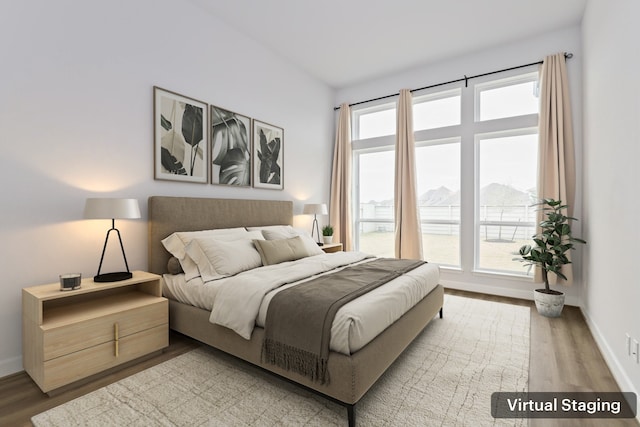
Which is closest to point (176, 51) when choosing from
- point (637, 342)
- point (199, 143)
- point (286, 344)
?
point (199, 143)

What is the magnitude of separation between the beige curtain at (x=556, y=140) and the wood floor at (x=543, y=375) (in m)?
1.13

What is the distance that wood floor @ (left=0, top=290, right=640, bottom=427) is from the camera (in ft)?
5.73

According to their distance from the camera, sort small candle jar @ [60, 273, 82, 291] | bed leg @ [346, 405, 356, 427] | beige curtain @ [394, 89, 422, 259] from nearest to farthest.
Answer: bed leg @ [346, 405, 356, 427] → small candle jar @ [60, 273, 82, 291] → beige curtain @ [394, 89, 422, 259]

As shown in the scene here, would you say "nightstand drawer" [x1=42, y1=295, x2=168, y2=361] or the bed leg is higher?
"nightstand drawer" [x1=42, y1=295, x2=168, y2=361]

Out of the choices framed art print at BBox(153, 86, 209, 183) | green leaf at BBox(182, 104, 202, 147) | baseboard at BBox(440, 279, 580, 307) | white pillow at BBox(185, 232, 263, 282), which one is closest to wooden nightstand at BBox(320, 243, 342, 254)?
baseboard at BBox(440, 279, 580, 307)

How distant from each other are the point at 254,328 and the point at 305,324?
470 millimetres

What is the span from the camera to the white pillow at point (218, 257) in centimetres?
263

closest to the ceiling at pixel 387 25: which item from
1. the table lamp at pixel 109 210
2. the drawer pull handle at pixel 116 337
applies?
the table lamp at pixel 109 210

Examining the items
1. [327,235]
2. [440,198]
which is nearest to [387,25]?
[440,198]

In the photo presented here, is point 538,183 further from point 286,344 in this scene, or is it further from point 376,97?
point 286,344

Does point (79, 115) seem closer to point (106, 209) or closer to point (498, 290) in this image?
point (106, 209)

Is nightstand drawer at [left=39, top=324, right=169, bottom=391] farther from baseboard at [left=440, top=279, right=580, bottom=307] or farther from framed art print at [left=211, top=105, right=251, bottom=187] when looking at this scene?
baseboard at [left=440, top=279, right=580, bottom=307]

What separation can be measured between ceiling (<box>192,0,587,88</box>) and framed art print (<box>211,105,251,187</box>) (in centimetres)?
113

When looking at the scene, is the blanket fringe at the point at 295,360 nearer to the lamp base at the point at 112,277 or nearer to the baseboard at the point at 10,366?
the lamp base at the point at 112,277
